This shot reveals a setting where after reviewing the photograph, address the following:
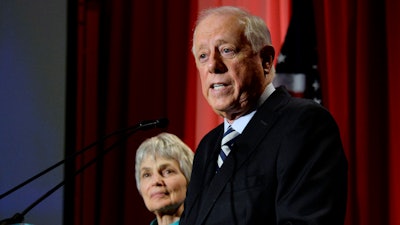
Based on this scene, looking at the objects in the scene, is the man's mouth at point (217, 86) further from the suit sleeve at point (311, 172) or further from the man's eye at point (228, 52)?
the suit sleeve at point (311, 172)

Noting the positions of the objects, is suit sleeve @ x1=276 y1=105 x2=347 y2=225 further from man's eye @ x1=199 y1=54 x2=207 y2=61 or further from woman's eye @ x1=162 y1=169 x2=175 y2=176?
woman's eye @ x1=162 y1=169 x2=175 y2=176

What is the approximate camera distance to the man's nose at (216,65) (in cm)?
166

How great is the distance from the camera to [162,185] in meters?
2.61

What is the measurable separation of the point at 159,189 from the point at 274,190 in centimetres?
120

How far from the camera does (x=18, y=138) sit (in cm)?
357

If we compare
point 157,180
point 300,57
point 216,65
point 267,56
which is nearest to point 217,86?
point 216,65

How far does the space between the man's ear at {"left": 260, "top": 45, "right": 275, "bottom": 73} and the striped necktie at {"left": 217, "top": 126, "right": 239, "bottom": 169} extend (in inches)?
7.8

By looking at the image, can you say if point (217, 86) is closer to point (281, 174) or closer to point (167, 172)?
point (281, 174)

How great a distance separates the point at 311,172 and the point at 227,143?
1.08 feet

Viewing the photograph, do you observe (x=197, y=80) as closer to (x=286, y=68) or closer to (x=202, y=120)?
(x=202, y=120)

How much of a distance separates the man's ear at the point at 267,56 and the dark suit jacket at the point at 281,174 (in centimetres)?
12

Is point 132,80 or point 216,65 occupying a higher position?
point 216,65

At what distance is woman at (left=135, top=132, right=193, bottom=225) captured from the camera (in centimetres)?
258

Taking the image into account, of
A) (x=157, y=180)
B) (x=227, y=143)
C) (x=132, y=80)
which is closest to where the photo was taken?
(x=227, y=143)
